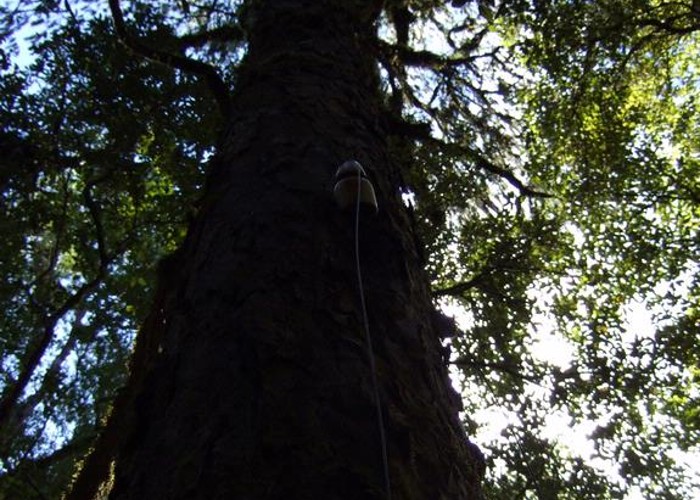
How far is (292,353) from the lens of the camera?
4.08ft

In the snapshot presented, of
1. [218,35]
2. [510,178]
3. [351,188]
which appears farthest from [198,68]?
[510,178]

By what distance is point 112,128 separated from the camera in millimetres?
5359

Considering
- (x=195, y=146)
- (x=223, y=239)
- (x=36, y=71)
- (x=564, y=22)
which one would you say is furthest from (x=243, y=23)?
(x=223, y=239)

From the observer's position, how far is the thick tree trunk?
41.0 inches

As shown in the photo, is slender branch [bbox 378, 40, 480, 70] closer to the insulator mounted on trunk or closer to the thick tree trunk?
the thick tree trunk

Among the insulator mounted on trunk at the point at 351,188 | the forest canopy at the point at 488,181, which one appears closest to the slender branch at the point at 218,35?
the forest canopy at the point at 488,181

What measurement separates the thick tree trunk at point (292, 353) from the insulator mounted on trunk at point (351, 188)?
6cm

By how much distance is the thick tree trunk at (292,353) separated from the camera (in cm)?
104

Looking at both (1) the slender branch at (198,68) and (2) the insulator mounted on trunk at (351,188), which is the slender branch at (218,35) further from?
(2) the insulator mounted on trunk at (351,188)

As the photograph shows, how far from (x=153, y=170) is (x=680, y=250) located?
686cm

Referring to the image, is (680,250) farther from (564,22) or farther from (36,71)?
(36,71)

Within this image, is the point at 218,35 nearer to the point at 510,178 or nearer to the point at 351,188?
the point at 510,178

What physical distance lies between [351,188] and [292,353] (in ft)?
1.96

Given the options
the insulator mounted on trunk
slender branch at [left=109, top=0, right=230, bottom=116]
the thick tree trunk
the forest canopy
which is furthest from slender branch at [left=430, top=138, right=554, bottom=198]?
the insulator mounted on trunk
